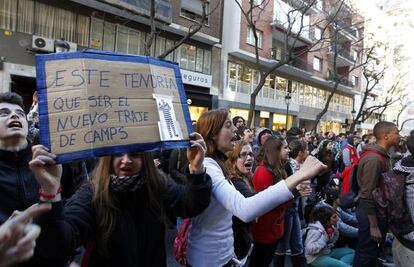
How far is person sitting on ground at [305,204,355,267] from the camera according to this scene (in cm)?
485

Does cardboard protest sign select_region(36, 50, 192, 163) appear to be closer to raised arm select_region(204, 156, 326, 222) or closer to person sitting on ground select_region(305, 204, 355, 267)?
raised arm select_region(204, 156, 326, 222)

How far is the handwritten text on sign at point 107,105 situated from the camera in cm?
170

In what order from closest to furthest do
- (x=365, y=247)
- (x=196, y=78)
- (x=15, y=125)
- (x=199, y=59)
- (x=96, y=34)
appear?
1. (x=15, y=125)
2. (x=365, y=247)
3. (x=96, y=34)
4. (x=196, y=78)
5. (x=199, y=59)

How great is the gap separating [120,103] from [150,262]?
87 centimetres

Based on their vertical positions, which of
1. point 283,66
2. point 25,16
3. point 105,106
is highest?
point 283,66

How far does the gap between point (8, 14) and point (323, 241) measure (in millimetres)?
13560

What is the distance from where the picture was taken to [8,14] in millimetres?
13484

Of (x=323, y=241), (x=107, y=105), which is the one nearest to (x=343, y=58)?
(x=323, y=241)

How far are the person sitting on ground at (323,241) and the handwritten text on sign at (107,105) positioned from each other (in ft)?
11.6

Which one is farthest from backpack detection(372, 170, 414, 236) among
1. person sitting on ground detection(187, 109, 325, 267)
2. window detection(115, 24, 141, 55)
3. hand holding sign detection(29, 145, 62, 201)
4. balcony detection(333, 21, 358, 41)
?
window detection(115, 24, 141, 55)

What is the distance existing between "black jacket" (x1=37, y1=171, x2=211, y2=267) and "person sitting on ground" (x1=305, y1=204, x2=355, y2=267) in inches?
127

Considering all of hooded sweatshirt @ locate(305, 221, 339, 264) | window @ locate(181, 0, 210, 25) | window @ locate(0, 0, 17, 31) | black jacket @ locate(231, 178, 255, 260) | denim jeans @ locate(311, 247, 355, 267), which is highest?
window @ locate(181, 0, 210, 25)

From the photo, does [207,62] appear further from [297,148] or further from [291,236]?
[291,236]

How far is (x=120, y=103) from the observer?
1864 mm
